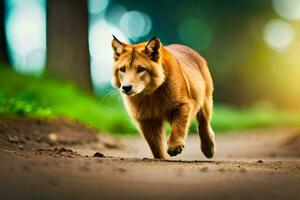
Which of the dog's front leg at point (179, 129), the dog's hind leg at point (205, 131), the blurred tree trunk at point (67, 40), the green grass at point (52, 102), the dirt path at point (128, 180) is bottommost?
the dirt path at point (128, 180)

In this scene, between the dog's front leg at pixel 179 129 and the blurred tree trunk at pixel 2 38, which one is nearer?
the dog's front leg at pixel 179 129

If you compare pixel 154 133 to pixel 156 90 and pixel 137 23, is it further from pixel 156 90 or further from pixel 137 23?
pixel 137 23

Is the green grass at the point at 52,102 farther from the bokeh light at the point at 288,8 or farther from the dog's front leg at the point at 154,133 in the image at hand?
the bokeh light at the point at 288,8

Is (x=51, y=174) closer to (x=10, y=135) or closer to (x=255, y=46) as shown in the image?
(x=10, y=135)

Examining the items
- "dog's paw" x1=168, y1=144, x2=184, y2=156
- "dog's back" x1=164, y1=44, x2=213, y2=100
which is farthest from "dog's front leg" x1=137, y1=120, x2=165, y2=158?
"dog's paw" x1=168, y1=144, x2=184, y2=156

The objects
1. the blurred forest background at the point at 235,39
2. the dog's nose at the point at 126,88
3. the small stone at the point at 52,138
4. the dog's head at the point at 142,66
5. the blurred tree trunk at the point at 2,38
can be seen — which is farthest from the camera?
the blurred forest background at the point at 235,39

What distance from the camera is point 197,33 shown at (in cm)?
2856

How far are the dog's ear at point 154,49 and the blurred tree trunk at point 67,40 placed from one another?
7999 millimetres

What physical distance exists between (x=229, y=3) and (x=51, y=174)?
23505 millimetres

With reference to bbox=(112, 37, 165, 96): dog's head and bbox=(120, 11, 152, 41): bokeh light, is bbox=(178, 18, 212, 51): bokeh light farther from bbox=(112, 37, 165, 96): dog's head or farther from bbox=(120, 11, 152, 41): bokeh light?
bbox=(112, 37, 165, 96): dog's head

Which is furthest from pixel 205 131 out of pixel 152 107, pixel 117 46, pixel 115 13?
pixel 115 13

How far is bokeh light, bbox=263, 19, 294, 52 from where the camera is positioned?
29875mm

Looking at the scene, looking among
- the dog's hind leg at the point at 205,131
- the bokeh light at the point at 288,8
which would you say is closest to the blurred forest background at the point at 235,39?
the bokeh light at the point at 288,8

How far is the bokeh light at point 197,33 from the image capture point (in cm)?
2869
